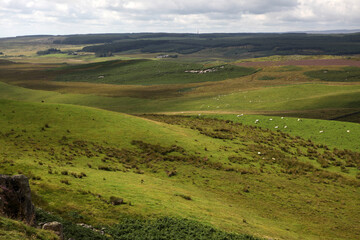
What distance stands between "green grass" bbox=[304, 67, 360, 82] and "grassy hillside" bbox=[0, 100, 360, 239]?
94182 mm

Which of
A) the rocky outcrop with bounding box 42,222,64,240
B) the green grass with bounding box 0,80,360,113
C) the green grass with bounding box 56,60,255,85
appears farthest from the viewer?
the green grass with bounding box 56,60,255,85

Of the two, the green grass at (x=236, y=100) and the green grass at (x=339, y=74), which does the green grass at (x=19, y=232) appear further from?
the green grass at (x=339, y=74)

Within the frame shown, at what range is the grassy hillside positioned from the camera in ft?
77.9

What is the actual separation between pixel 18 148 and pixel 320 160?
4083cm

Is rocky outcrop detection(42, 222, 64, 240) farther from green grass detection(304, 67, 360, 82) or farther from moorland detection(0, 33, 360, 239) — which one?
green grass detection(304, 67, 360, 82)

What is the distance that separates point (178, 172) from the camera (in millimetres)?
37094

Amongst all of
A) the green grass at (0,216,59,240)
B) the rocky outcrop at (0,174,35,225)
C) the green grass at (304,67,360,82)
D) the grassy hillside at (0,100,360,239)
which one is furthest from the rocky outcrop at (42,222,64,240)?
the green grass at (304,67,360,82)

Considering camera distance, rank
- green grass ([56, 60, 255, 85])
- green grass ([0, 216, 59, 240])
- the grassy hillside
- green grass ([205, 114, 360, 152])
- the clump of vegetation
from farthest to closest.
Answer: green grass ([56, 60, 255, 85]) < green grass ([205, 114, 360, 152]) < the grassy hillside < the clump of vegetation < green grass ([0, 216, 59, 240])

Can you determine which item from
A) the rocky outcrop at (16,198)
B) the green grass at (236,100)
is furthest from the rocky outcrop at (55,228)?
the green grass at (236,100)

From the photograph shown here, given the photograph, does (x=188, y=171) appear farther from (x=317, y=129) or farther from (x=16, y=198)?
(x=317, y=129)

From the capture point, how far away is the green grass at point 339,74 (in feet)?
445

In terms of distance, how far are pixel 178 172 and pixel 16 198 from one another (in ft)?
72.6

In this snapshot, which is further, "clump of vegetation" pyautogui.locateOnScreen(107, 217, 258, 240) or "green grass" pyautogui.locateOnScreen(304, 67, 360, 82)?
"green grass" pyautogui.locateOnScreen(304, 67, 360, 82)

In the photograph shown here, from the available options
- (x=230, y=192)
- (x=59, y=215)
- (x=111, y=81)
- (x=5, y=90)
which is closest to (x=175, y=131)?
(x=230, y=192)
